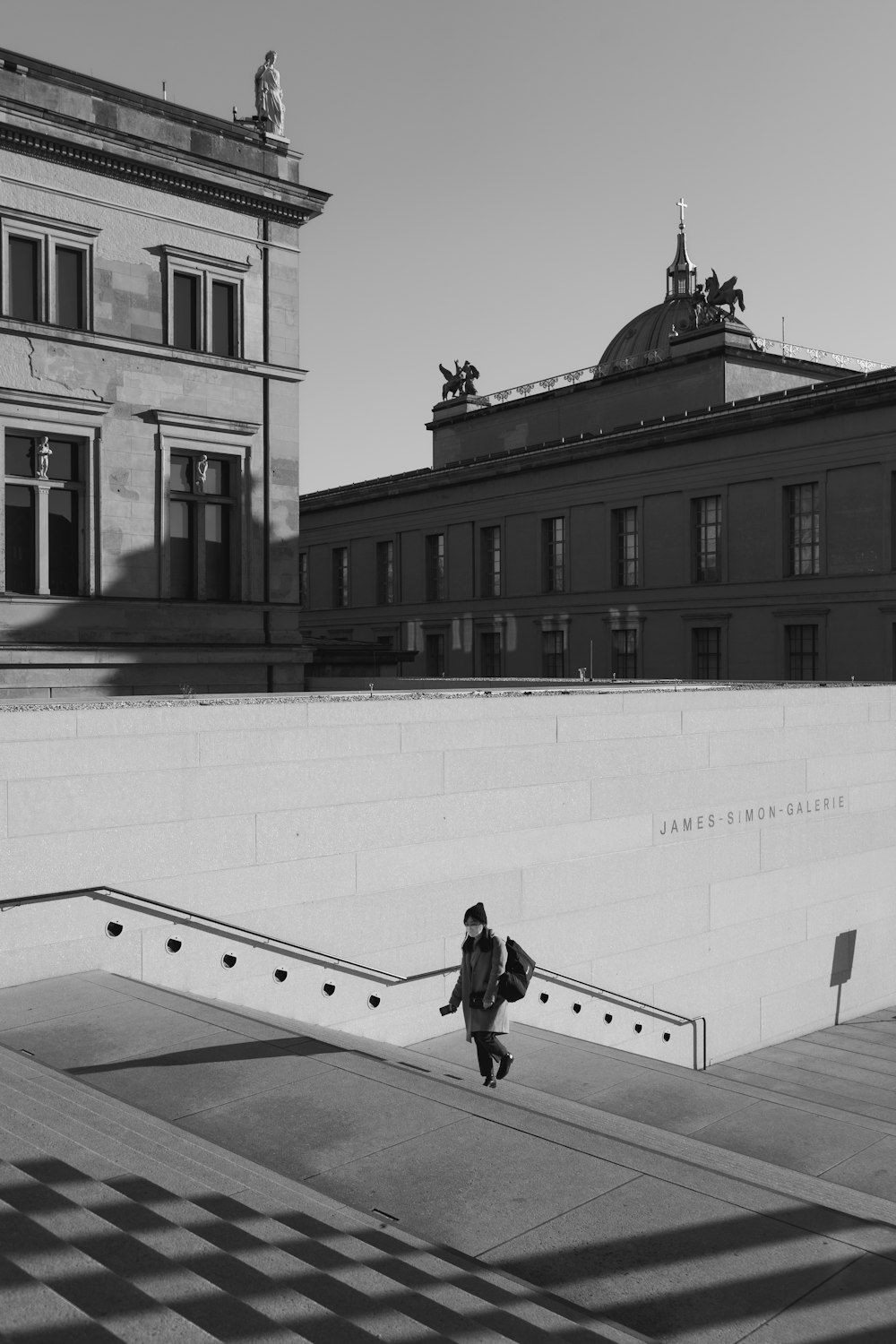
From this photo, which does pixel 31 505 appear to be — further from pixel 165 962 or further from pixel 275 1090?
pixel 275 1090

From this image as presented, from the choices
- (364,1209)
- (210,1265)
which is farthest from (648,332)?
(210,1265)

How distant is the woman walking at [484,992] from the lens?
10.1 metres

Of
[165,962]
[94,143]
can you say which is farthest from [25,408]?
[165,962]

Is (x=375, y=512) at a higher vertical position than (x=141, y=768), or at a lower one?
higher

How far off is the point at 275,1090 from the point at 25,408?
62.3 ft

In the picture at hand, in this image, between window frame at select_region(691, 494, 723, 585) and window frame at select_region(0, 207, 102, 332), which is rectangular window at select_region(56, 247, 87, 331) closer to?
window frame at select_region(0, 207, 102, 332)

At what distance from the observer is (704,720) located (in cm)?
1855

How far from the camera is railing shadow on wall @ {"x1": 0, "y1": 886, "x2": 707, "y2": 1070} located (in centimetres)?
1147

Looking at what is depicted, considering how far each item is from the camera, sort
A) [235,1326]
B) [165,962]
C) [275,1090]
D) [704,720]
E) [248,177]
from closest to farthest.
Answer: [235,1326] < [275,1090] < [165,962] < [704,720] < [248,177]

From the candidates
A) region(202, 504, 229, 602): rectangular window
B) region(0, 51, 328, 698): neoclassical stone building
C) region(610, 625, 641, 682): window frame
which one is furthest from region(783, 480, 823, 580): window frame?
region(202, 504, 229, 602): rectangular window

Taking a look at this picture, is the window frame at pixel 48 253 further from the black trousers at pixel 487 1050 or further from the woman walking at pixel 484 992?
the black trousers at pixel 487 1050

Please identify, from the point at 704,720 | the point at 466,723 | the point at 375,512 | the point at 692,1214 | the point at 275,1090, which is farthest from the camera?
the point at 375,512

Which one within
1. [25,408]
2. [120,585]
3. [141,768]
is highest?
[25,408]

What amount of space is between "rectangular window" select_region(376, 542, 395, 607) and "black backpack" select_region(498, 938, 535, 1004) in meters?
45.2
